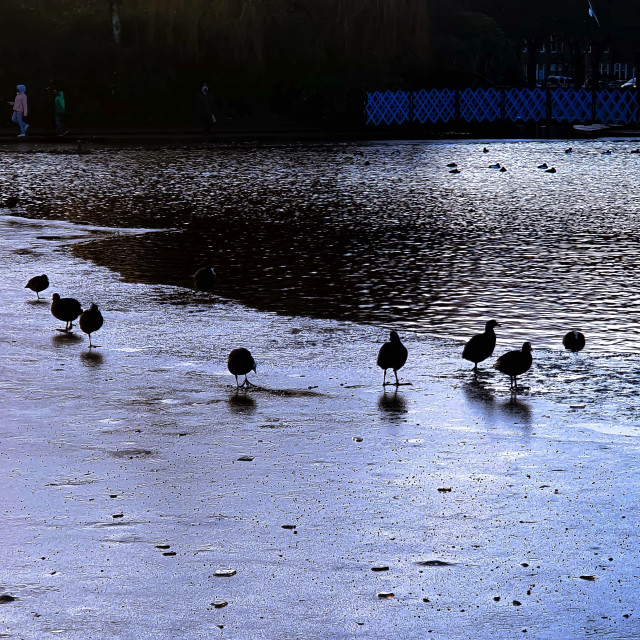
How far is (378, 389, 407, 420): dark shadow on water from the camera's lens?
6.82 m

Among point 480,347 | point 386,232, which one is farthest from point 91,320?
point 386,232

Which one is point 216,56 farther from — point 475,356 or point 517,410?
point 517,410

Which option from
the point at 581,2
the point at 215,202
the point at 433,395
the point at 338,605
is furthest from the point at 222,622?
the point at 581,2

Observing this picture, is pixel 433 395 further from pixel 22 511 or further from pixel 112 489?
pixel 22 511

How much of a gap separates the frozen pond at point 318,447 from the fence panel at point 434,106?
35.3 meters

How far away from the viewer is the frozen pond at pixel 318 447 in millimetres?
4332

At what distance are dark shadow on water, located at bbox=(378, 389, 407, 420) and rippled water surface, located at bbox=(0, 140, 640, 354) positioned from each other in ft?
6.15

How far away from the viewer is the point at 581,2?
84562 mm

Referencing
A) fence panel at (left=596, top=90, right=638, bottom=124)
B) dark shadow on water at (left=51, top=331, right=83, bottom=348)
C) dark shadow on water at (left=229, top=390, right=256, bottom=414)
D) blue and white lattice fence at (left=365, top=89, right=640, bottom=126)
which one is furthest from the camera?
blue and white lattice fence at (left=365, top=89, right=640, bottom=126)

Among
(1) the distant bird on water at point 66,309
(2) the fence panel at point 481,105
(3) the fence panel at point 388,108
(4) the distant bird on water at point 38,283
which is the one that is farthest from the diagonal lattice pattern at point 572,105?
(1) the distant bird on water at point 66,309

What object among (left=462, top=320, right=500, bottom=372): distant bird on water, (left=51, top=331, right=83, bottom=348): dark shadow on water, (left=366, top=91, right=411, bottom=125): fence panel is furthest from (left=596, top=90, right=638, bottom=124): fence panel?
(left=462, top=320, right=500, bottom=372): distant bird on water

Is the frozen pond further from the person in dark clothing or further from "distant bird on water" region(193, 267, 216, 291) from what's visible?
the person in dark clothing

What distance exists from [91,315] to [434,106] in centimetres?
4151

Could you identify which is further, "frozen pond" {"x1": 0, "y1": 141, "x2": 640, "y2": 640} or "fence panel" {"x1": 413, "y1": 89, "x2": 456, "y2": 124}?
"fence panel" {"x1": 413, "y1": 89, "x2": 456, "y2": 124}
